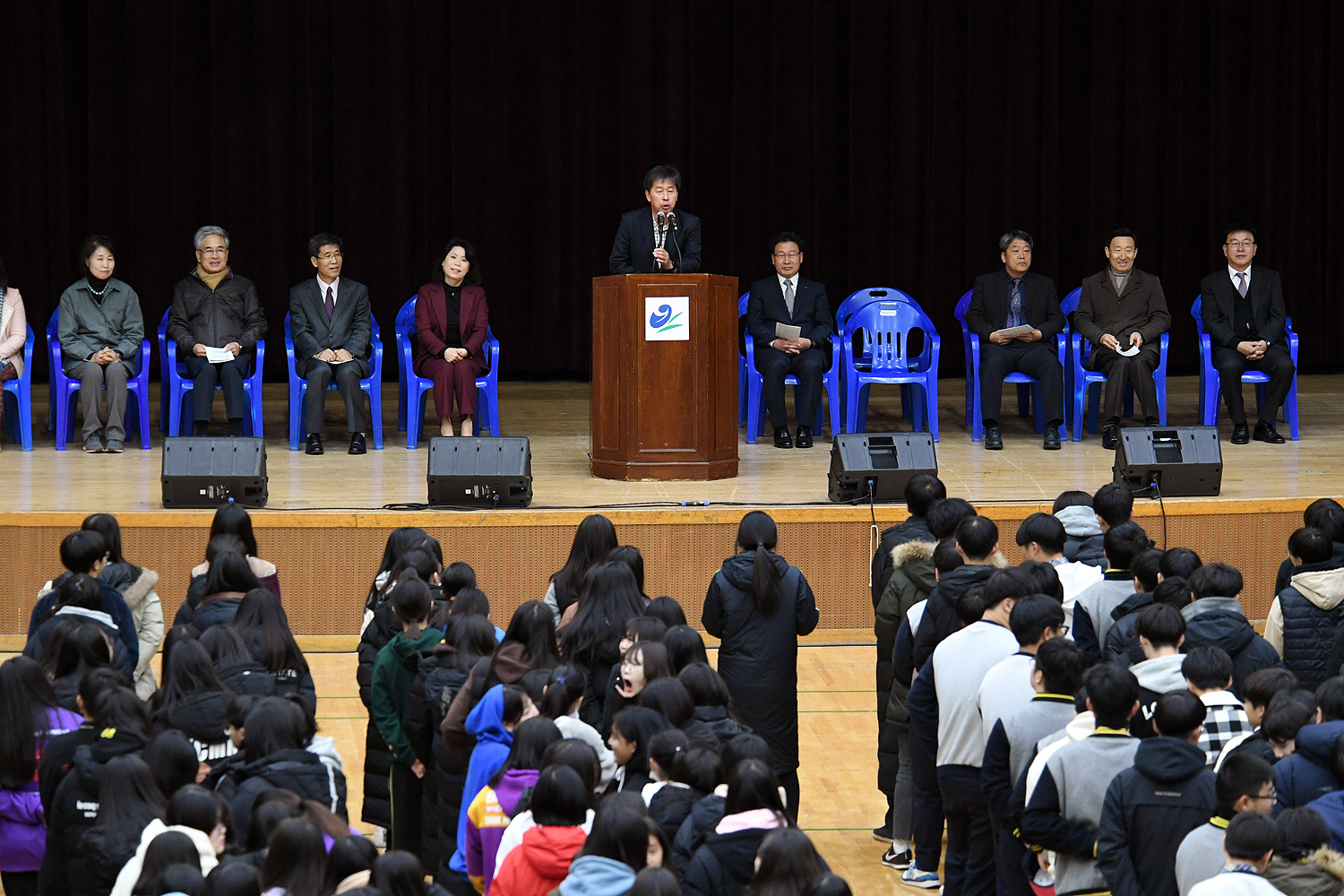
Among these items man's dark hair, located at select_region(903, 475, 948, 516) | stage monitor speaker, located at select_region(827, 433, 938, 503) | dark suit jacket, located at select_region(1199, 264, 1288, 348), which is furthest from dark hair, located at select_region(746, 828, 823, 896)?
dark suit jacket, located at select_region(1199, 264, 1288, 348)

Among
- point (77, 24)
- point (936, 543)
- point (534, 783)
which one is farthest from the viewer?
point (77, 24)

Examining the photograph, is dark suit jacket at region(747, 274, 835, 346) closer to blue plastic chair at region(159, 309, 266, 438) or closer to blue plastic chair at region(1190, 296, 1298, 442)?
blue plastic chair at region(1190, 296, 1298, 442)

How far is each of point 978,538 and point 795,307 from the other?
16.4ft

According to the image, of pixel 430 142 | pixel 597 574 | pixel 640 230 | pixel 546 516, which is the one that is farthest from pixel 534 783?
pixel 430 142

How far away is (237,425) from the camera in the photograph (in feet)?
28.3

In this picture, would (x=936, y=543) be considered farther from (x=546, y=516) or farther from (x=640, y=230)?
(x=640, y=230)

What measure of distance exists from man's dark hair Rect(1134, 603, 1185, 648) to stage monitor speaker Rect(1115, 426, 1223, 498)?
11.5 ft

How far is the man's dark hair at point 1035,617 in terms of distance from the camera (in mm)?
3752

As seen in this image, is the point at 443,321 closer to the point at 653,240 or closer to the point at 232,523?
the point at 653,240

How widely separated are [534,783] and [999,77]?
31.4 ft

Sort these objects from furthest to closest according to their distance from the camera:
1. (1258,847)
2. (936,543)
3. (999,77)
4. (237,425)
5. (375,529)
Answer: (999,77) < (237,425) < (375,529) < (936,543) < (1258,847)

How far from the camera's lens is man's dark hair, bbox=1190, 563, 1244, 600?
415cm

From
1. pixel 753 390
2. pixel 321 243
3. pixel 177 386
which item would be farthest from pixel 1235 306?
pixel 177 386

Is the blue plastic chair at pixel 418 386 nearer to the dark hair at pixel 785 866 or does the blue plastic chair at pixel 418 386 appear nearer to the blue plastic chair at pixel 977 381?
the blue plastic chair at pixel 977 381
